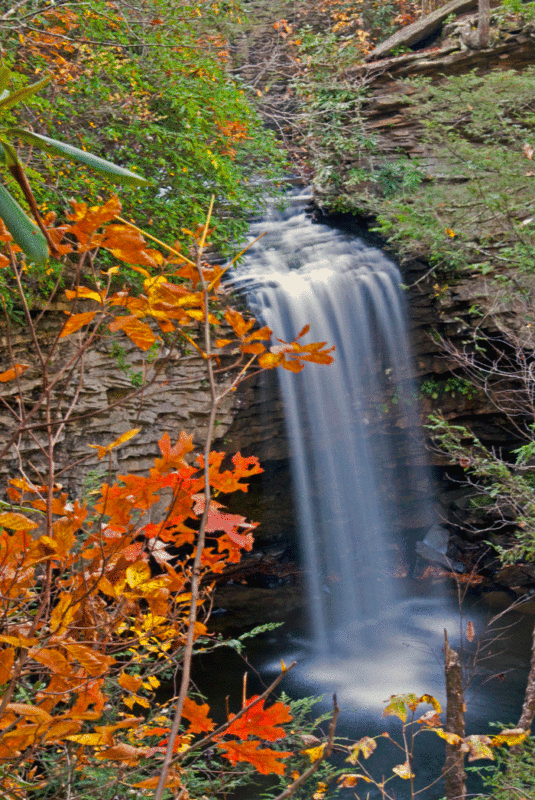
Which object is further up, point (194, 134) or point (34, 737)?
point (194, 134)

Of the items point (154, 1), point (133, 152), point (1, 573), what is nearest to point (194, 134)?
point (133, 152)

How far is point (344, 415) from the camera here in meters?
7.18

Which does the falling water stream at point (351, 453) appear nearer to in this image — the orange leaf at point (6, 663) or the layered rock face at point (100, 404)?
the layered rock face at point (100, 404)

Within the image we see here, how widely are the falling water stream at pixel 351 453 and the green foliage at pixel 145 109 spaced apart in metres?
1.78

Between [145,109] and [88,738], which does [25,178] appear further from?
[145,109]

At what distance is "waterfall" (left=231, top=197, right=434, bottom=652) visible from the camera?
6828 mm

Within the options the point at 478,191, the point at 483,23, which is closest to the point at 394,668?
the point at 478,191

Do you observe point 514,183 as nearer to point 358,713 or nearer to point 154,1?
point 154,1

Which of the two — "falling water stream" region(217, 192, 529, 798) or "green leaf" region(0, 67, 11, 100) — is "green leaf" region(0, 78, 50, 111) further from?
"falling water stream" region(217, 192, 529, 798)

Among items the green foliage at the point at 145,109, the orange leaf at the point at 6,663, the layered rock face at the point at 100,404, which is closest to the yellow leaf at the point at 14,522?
the orange leaf at the point at 6,663

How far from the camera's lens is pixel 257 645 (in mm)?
6129

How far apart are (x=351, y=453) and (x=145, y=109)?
15.6ft

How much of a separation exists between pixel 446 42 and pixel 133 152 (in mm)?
6069

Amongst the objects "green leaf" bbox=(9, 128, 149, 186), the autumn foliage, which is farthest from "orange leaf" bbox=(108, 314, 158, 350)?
"green leaf" bbox=(9, 128, 149, 186)
